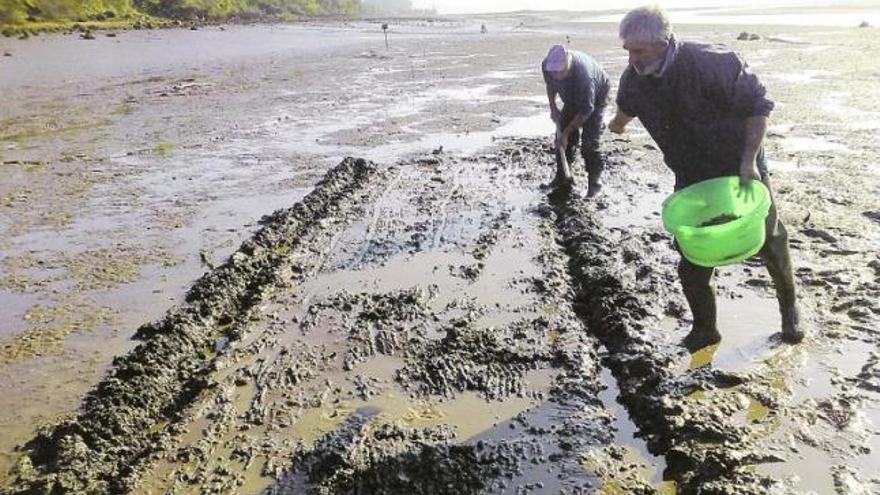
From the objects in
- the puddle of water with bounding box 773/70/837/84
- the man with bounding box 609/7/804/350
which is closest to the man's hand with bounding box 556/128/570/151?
the man with bounding box 609/7/804/350

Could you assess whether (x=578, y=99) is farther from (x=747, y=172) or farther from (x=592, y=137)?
(x=747, y=172)

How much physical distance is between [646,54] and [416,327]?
222cm

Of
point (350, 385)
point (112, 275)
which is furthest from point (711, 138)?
point (112, 275)

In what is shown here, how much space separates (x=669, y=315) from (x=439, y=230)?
8.00 ft

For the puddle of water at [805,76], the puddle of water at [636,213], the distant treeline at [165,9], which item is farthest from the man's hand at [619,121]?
the distant treeline at [165,9]

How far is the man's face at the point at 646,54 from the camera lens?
3.09 meters

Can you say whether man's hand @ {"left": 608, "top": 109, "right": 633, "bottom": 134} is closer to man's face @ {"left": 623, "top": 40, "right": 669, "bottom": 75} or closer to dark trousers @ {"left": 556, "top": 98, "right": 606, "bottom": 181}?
man's face @ {"left": 623, "top": 40, "right": 669, "bottom": 75}

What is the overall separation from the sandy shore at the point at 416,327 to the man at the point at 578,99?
35 cm

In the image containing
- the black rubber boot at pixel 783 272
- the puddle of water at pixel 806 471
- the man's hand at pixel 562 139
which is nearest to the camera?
the puddle of water at pixel 806 471

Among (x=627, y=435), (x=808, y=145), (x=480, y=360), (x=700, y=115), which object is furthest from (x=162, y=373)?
(x=808, y=145)

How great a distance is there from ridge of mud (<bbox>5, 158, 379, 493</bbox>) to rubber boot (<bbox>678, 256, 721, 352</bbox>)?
9.27 feet

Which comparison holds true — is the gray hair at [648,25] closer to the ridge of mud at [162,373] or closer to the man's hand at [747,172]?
the man's hand at [747,172]

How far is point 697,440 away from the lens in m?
3.02

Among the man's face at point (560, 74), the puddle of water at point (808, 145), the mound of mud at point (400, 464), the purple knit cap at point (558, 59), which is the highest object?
the purple knit cap at point (558, 59)
